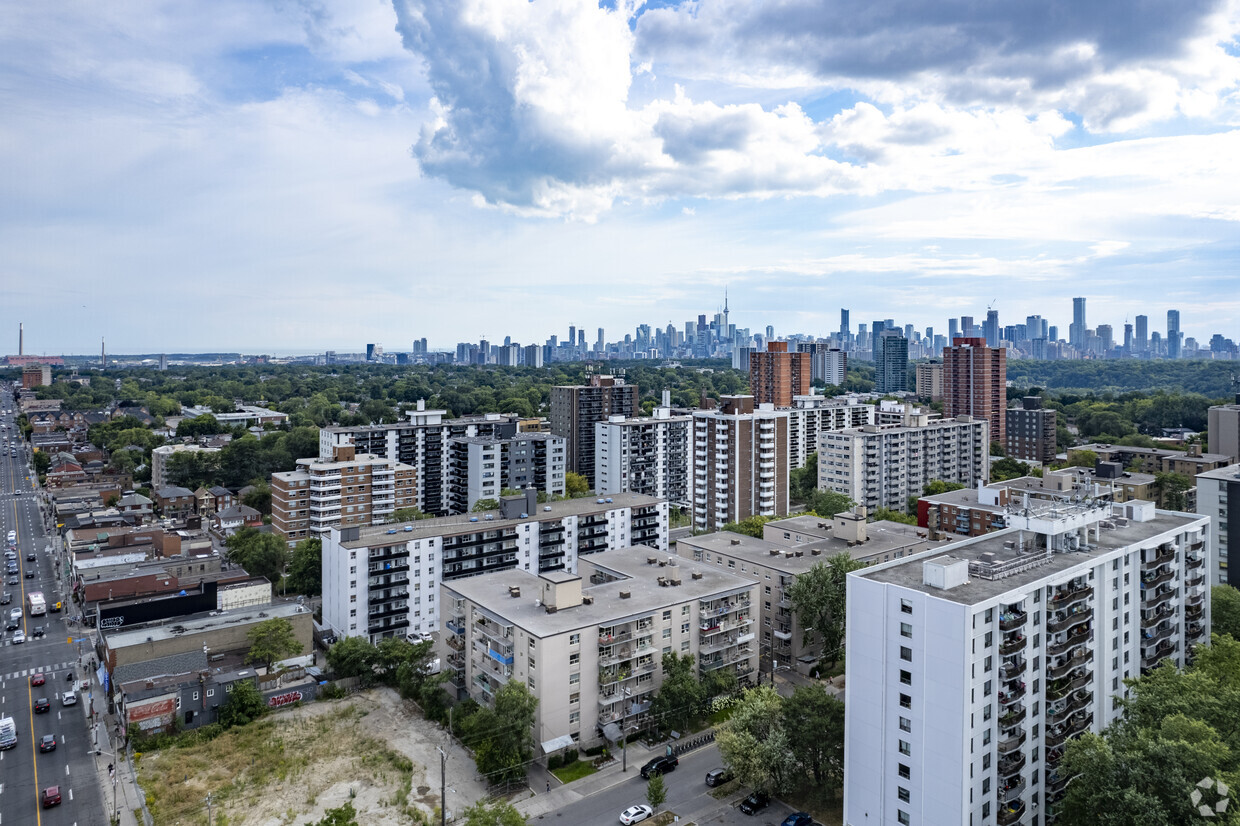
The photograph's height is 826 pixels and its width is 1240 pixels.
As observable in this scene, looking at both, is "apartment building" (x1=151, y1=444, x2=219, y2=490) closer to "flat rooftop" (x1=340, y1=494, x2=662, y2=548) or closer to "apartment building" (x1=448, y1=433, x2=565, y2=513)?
"apartment building" (x1=448, y1=433, x2=565, y2=513)

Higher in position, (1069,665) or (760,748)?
(1069,665)

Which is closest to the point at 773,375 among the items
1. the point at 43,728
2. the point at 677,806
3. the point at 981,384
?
the point at 981,384

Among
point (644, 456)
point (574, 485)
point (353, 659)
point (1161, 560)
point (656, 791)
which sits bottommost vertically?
point (656, 791)

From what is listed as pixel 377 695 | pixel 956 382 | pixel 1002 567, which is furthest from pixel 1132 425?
pixel 377 695

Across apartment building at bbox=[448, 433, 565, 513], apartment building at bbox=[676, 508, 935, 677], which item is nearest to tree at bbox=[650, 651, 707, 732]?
apartment building at bbox=[676, 508, 935, 677]

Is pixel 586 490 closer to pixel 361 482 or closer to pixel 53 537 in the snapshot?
pixel 361 482

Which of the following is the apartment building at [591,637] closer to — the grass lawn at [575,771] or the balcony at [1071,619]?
the grass lawn at [575,771]

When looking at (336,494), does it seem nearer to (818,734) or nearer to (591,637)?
(591,637)
